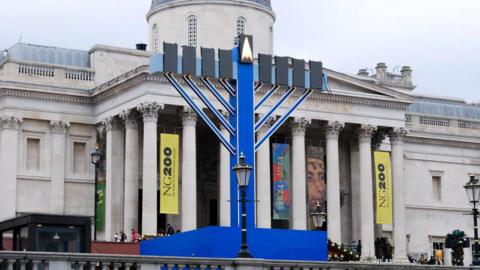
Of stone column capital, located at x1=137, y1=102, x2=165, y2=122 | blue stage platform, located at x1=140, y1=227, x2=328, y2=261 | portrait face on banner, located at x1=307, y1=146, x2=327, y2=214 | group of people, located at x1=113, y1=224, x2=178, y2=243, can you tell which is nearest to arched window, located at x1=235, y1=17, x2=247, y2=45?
portrait face on banner, located at x1=307, y1=146, x2=327, y2=214

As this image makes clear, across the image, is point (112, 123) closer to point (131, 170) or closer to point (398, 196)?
point (131, 170)

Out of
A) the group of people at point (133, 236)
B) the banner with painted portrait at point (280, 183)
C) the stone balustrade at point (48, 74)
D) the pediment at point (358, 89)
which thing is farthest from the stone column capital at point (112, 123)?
the pediment at point (358, 89)

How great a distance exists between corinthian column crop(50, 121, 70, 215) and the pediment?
15.5 metres

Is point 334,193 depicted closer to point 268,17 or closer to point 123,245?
point 268,17

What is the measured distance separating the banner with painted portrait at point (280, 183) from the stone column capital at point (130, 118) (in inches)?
313

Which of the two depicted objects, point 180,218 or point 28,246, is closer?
point 28,246

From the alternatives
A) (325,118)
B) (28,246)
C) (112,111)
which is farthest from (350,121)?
(28,246)

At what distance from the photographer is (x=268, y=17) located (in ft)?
252

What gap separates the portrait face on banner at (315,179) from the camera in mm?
71000

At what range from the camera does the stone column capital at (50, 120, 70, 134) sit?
69.9 metres

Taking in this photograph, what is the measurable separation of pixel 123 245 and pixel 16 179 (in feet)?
70.9

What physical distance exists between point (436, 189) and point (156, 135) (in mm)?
26167

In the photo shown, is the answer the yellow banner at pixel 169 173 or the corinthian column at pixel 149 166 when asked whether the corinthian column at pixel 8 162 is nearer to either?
the corinthian column at pixel 149 166

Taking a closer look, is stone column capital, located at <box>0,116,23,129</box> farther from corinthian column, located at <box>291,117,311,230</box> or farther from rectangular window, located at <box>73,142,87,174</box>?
corinthian column, located at <box>291,117,311,230</box>
